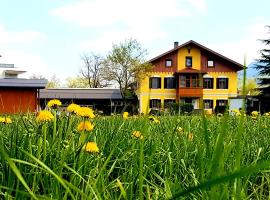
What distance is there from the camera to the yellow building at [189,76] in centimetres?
5269

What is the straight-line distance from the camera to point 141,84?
177 ft

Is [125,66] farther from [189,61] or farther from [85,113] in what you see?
[85,113]

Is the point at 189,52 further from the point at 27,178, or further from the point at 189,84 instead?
the point at 27,178

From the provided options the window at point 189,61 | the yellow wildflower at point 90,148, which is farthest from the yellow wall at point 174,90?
the yellow wildflower at point 90,148

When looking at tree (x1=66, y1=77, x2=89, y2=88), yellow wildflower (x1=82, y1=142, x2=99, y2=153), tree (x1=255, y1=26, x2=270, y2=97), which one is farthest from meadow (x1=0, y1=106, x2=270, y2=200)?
tree (x1=66, y1=77, x2=89, y2=88)

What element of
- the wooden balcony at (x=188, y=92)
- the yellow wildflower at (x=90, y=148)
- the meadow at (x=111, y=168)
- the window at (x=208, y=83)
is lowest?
the meadow at (x=111, y=168)

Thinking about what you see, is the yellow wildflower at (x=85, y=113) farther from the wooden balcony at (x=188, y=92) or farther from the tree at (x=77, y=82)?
the tree at (x=77, y=82)

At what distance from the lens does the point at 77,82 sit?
85000mm

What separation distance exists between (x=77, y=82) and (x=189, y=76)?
35823mm

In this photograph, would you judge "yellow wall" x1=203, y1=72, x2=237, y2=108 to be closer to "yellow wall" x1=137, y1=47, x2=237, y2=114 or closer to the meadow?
"yellow wall" x1=137, y1=47, x2=237, y2=114

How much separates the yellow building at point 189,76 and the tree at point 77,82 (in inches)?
1090

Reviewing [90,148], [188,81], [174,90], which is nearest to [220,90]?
[188,81]

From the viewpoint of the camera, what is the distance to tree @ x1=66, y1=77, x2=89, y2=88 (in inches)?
3157

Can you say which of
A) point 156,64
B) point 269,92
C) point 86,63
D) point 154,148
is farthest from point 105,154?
point 86,63
